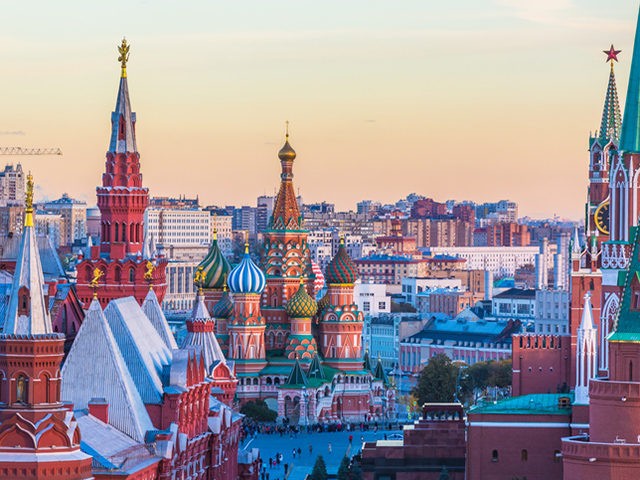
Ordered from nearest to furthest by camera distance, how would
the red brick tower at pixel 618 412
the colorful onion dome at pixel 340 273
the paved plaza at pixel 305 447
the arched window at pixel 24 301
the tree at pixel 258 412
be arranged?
the arched window at pixel 24 301 < the red brick tower at pixel 618 412 < the paved plaza at pixel 305 447 < the tree at pixel 258 412 < the colorful onion dome at pixel 340 273

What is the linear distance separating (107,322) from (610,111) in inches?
1183

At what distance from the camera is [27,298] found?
220 ft

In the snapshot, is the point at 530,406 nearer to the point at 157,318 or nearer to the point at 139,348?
the point at 157,318

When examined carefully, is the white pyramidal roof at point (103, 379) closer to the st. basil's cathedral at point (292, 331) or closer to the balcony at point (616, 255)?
the balcony at point (616, 255)

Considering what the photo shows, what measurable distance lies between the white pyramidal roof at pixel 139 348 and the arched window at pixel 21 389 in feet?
37.8

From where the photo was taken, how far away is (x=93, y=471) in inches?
2719

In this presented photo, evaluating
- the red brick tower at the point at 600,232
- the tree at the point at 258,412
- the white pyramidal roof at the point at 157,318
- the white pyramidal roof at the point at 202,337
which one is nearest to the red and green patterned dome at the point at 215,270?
the tree at the point at 258,412

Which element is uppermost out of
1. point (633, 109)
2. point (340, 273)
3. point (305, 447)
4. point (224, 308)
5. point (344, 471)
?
point (633, 109)

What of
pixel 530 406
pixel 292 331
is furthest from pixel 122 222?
pixel 292 331

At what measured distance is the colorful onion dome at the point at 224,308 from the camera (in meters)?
133

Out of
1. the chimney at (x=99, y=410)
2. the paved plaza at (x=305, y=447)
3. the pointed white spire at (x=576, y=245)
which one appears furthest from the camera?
the paved plaza at (x=305, y=447)

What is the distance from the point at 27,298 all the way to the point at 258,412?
63170mm

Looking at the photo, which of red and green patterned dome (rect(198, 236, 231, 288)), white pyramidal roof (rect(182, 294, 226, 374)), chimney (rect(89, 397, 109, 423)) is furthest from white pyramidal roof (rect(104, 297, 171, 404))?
red and green patterned dome (rect(198, 236, 231, 288))

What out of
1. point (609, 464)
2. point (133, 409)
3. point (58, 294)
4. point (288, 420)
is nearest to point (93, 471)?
point (133, 409)
